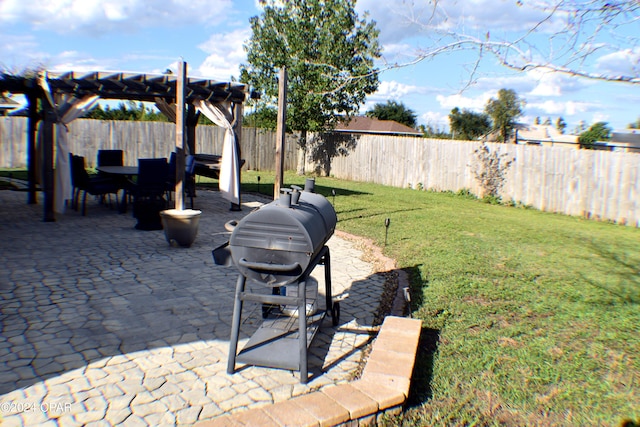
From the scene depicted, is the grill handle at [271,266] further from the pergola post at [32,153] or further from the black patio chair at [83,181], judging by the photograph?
the pergola post at [32,153]

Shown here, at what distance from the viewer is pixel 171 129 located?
19094mm

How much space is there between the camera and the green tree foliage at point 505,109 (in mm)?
30750

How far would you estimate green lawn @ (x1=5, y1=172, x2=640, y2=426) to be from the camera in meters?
3.21

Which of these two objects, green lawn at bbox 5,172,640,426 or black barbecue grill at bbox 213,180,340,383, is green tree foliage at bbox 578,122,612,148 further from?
black barbecue grill at bbox 213,180,340,383

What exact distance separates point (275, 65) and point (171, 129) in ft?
16.0

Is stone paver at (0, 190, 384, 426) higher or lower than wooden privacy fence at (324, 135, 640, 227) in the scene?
lower

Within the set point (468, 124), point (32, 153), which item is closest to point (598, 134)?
point (468, 124)

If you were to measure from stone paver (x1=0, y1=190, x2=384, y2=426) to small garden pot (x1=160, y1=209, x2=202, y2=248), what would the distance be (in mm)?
180

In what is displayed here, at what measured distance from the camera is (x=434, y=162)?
1639 centimetres

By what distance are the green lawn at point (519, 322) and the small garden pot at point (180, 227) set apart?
9.86ft

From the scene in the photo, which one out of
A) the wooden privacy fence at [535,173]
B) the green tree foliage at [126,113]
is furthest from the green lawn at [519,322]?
the green tree foliage at [126,113]

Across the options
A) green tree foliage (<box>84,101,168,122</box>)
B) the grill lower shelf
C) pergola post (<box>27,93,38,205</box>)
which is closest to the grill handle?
the grill lower shelf

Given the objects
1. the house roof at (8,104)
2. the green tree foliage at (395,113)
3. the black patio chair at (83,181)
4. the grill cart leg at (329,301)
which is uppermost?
the green tree foliage at (395,113)

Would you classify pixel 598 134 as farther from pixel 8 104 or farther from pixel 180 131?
pixel 8 104
